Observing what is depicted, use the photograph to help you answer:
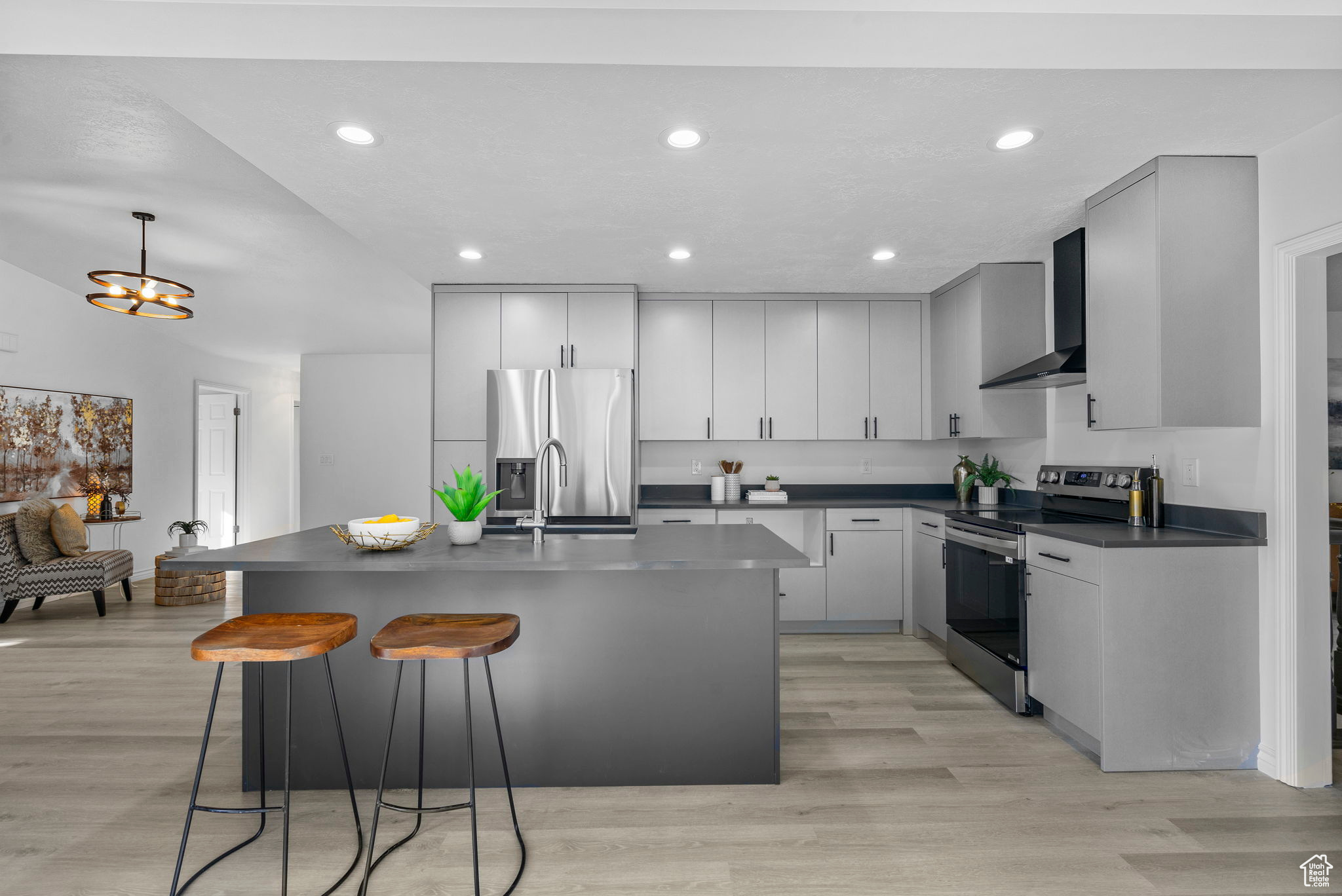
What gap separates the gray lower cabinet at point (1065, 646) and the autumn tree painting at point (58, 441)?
7141mm

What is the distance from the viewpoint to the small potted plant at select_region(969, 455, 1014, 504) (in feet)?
15.0

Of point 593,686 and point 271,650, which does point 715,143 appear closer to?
point 593,686

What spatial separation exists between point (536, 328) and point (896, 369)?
2.53m

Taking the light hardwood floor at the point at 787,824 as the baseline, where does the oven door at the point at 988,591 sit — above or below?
above

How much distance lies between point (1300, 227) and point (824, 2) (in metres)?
2.03

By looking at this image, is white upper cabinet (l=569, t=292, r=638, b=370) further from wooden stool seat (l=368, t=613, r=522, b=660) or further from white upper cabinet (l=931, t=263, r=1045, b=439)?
wooden stool seat (l=368, t=613, r=522, b=660)

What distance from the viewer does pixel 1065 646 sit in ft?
9.61

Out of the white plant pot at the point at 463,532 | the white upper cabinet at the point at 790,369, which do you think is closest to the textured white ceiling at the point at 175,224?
the white plant pot at the point at 463,532

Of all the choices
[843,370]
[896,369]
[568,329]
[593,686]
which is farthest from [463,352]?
[896,369]

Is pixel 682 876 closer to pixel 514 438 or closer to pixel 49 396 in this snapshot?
pixel 514 438

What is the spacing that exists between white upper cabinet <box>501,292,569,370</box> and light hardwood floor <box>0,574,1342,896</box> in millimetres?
2585

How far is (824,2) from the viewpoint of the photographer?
5.84 feet

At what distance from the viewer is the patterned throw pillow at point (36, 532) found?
518 cm

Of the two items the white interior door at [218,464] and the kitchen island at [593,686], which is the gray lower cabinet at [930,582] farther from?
the white interior door at [218,464]
